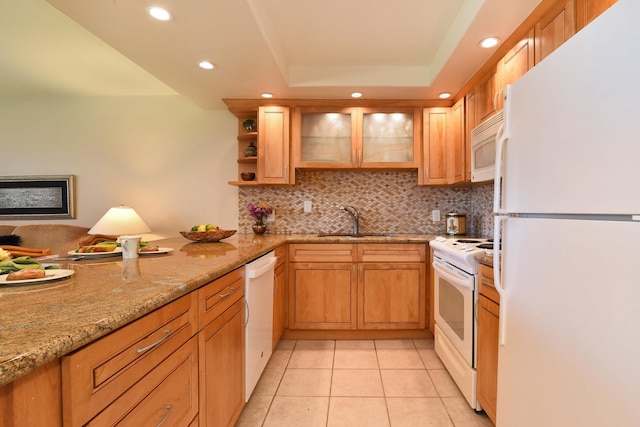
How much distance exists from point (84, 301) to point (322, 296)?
2.01m

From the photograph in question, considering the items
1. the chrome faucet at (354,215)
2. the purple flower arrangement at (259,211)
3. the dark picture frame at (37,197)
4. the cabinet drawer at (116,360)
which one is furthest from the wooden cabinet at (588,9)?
the dark picture frame at (37,197)

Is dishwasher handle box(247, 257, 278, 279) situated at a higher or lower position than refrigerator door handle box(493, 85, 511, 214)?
lower

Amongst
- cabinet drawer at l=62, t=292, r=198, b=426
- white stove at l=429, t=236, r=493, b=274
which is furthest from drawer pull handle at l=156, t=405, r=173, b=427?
white stove at l=429, t=236, r=493, b=274

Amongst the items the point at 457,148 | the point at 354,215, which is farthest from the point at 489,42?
the point at 354,215

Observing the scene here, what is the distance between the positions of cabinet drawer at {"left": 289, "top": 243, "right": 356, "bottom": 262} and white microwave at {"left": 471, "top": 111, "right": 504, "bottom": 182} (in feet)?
3.73

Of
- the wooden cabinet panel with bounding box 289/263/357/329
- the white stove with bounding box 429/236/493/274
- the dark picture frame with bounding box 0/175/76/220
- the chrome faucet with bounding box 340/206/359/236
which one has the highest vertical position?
the dark picture frame with bounding box 0/175/76/220

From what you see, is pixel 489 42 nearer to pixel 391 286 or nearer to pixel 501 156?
pixel 501 156

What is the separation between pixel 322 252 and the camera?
8.56 ft

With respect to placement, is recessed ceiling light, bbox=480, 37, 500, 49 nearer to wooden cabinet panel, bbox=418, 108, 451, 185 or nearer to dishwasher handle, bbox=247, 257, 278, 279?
wooden cabinet panel, bbox=418, 108, 451, 185

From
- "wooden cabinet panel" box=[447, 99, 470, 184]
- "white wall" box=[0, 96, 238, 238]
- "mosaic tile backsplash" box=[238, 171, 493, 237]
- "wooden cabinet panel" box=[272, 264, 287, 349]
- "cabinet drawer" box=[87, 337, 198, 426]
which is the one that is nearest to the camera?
"cabinet drawer" box=[87, 337, 198, 426]

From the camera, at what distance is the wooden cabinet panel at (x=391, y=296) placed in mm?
2568

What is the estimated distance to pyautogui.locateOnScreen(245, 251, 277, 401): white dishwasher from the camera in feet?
5.12

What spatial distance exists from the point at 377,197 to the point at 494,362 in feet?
6.34

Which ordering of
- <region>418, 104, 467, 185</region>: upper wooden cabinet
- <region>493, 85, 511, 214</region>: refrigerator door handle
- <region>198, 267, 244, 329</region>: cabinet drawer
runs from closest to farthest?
<region>198, 267, 244, 329</region>: cabinet drawer < <region>493, 85, 511, 214</region>: refrigerator door handle < <region>418, 104, 467, 185</region>: upper wooden cabinet
